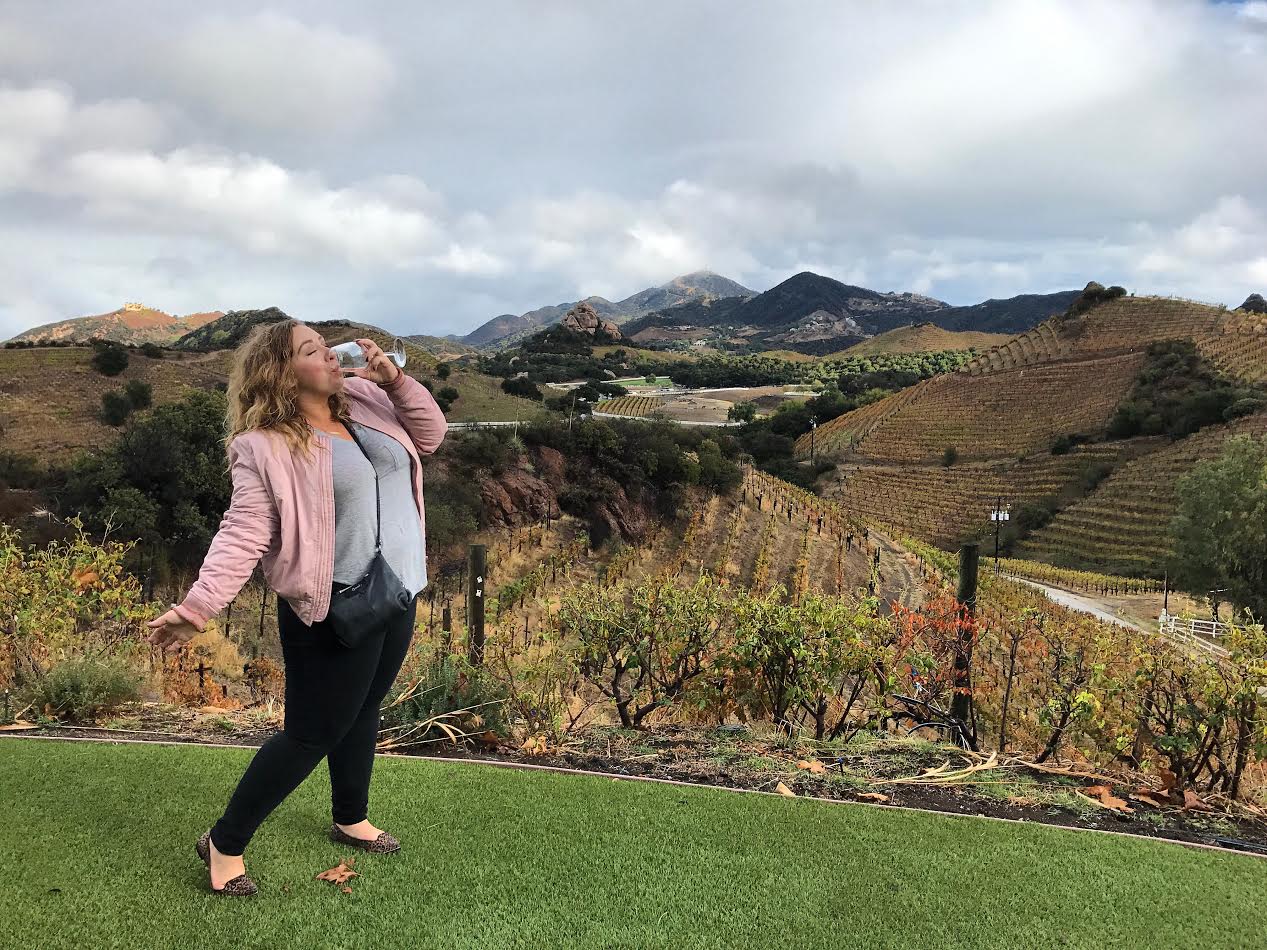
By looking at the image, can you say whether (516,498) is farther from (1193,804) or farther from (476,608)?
(1193,804)

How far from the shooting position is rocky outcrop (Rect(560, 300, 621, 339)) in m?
128

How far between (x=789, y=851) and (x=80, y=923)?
6.76 ft

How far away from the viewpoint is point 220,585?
71.9 inches

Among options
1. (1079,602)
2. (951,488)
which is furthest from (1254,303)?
(1079,602)

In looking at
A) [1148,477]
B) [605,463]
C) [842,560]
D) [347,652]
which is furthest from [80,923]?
[1148,477]

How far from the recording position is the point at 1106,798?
127 inches

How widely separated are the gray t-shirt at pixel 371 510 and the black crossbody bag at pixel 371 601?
2cm

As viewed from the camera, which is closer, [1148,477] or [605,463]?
[605,463]

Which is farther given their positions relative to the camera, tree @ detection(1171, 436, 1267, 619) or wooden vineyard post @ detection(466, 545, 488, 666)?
tree @ detection(1171, 436, 1267, 619)

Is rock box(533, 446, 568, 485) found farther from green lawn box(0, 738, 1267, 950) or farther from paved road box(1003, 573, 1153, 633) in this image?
→ paved road box(1003, 573, 1153, 633)

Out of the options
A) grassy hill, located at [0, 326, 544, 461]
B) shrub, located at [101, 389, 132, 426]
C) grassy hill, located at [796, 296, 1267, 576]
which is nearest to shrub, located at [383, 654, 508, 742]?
grassy hill, located at [0, 326, 544, 461]

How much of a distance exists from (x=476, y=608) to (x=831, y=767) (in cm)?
232

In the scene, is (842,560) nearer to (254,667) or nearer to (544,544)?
(544,544)

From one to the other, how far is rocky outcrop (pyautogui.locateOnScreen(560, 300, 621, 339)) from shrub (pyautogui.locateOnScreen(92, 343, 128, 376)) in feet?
318
